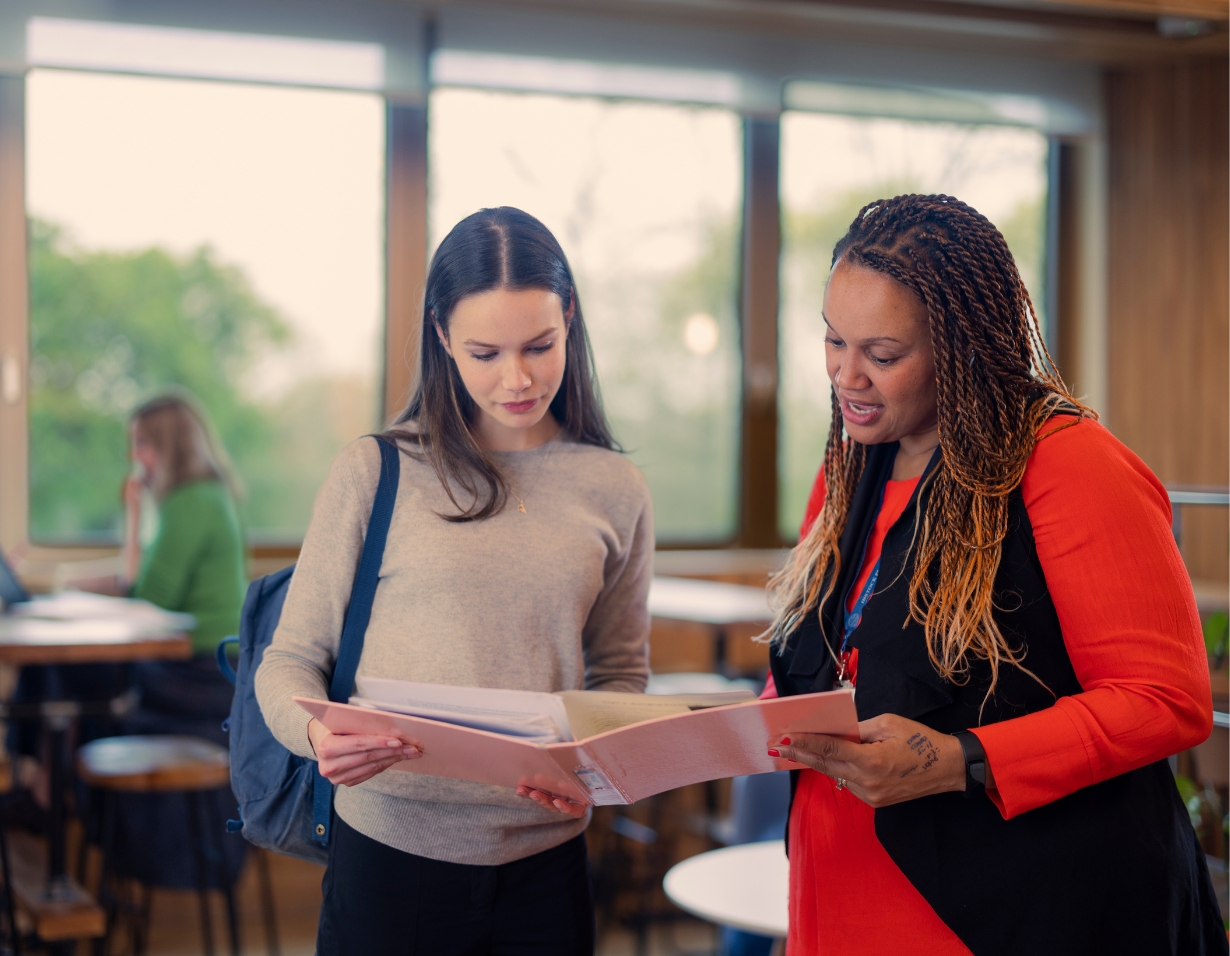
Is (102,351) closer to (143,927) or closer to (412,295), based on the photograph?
(412,295)

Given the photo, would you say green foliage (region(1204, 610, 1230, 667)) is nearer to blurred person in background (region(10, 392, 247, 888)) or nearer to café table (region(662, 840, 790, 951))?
café table (region(662, 840, 790, 951))

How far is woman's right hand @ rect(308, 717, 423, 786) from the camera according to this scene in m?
1.14

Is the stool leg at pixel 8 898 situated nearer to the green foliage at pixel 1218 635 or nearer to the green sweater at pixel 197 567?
the green sweater at pixel 197 567

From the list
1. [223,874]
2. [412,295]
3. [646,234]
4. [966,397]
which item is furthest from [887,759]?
[646,234]

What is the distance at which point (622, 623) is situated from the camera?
1.48m

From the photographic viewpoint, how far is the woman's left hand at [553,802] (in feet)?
3.92

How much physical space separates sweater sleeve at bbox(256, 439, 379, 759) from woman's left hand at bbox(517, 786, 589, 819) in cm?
26

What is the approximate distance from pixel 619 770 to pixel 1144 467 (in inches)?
22.5

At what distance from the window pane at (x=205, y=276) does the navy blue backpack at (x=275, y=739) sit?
280cm

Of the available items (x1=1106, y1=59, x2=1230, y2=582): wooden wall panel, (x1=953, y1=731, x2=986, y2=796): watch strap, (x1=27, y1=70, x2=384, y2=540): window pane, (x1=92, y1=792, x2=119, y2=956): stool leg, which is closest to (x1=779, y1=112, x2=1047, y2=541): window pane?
(x1=1106, y1=59, x2=1230, y2=582): wooden wall panel

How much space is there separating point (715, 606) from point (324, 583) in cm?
238

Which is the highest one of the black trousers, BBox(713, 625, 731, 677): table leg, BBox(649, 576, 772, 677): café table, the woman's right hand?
the woman's right hand

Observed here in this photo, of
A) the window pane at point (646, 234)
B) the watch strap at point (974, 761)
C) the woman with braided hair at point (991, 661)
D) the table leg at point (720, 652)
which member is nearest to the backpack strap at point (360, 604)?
the woman with braided hair at point (991, 661)

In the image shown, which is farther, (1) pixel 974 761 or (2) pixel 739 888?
(2) pixel 739 888
